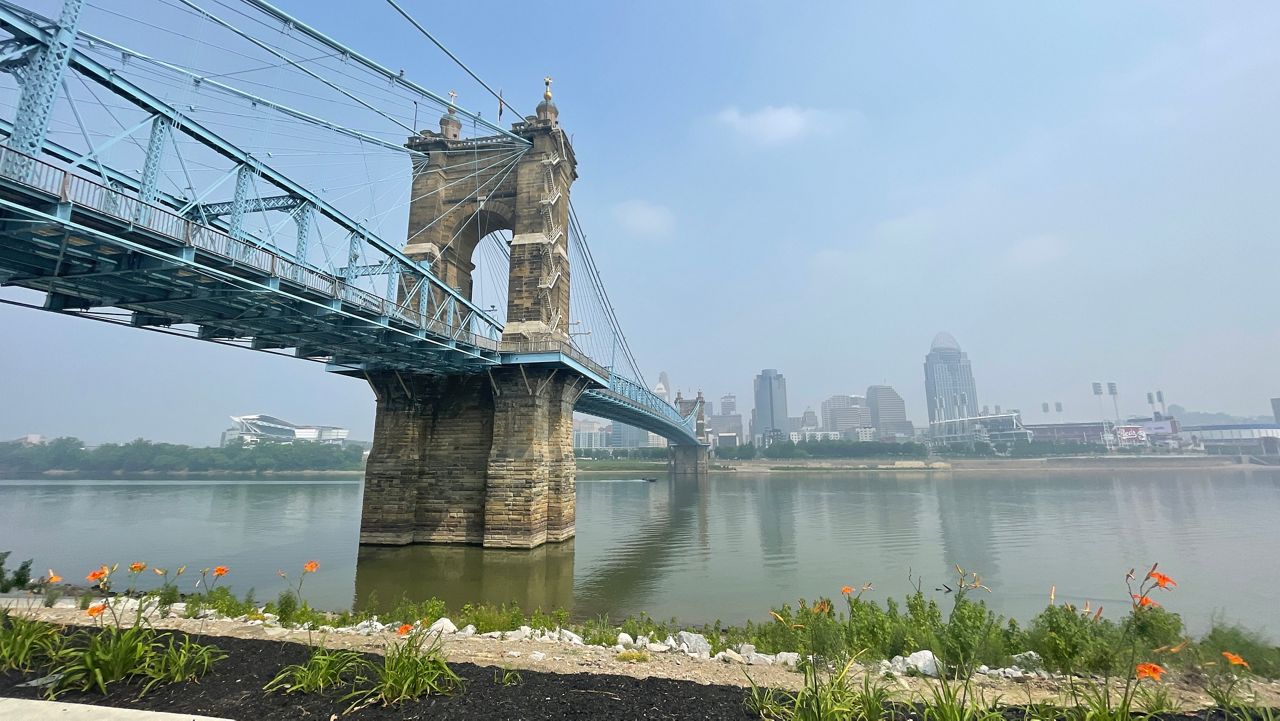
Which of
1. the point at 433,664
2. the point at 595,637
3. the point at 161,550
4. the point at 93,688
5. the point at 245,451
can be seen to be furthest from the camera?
the point at 245,451

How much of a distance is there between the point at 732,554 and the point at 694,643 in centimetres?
1542

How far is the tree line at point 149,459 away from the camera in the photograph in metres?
98.9

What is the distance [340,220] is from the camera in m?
19.7

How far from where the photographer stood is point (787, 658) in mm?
7531

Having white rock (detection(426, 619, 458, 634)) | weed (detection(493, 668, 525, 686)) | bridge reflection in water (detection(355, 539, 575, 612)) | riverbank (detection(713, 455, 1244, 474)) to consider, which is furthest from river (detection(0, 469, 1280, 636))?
riverbank (detection(713, 455, 1244, 474))

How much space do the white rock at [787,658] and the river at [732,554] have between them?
6.39m

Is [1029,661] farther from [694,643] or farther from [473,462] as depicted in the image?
[473,462]

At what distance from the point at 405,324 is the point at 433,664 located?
15887 millimetres

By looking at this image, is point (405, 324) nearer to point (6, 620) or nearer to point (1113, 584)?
point (6, 620)

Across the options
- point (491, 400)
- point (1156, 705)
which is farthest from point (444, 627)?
point (491, 400)

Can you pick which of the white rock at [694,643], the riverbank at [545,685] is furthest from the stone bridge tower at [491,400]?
the riverbank at [545,685]

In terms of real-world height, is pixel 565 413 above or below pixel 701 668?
above

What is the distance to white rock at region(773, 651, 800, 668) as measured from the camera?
23.6 ft

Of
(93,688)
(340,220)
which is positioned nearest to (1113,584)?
(93,688)
